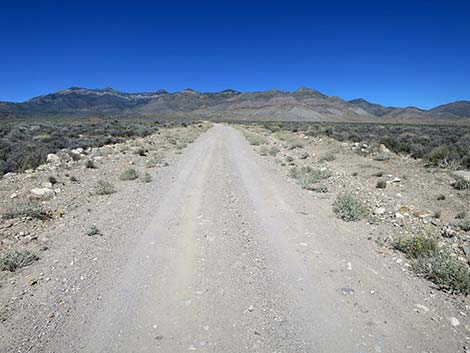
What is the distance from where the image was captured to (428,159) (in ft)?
43.0

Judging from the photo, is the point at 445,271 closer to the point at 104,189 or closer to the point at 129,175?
the point at 104,189

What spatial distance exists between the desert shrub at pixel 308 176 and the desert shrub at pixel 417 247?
4.36 m

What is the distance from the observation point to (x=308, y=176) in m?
10.9

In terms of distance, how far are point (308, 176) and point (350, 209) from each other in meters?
3.90

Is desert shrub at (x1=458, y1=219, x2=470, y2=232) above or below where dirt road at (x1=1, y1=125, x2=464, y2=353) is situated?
above

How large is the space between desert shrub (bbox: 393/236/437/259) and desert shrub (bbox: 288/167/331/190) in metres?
4.36

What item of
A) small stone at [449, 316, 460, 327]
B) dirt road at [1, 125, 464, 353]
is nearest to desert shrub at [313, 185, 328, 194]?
dirt road at [1, 125, 464, 353]

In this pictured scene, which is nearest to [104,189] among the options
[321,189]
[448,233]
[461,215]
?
[321,189]

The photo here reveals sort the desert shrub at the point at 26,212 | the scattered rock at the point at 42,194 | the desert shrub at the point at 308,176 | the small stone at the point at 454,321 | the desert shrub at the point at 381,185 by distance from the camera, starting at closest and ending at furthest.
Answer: the small stone at the point at 454,321 → the desert shrub at the point at 26,212 → the scattered rock at the point at 42,194 → the desert shrub at the point at 381,185 → the desert shrub at the point at 308,176

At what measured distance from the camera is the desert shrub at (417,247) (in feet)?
16.2

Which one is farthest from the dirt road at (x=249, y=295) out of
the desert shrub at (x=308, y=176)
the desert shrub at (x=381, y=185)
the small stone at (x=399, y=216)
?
the desert shrub at (x=381, y=185)

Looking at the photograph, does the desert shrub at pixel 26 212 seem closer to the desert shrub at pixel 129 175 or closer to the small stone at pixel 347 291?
the desert shrub at pixel 129 175

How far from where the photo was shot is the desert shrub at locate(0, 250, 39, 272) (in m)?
4.58

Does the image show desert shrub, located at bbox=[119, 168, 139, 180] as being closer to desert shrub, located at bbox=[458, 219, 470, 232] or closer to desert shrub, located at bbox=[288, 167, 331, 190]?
desert shrub, located at bbox=[288, 167, 331, 190]
